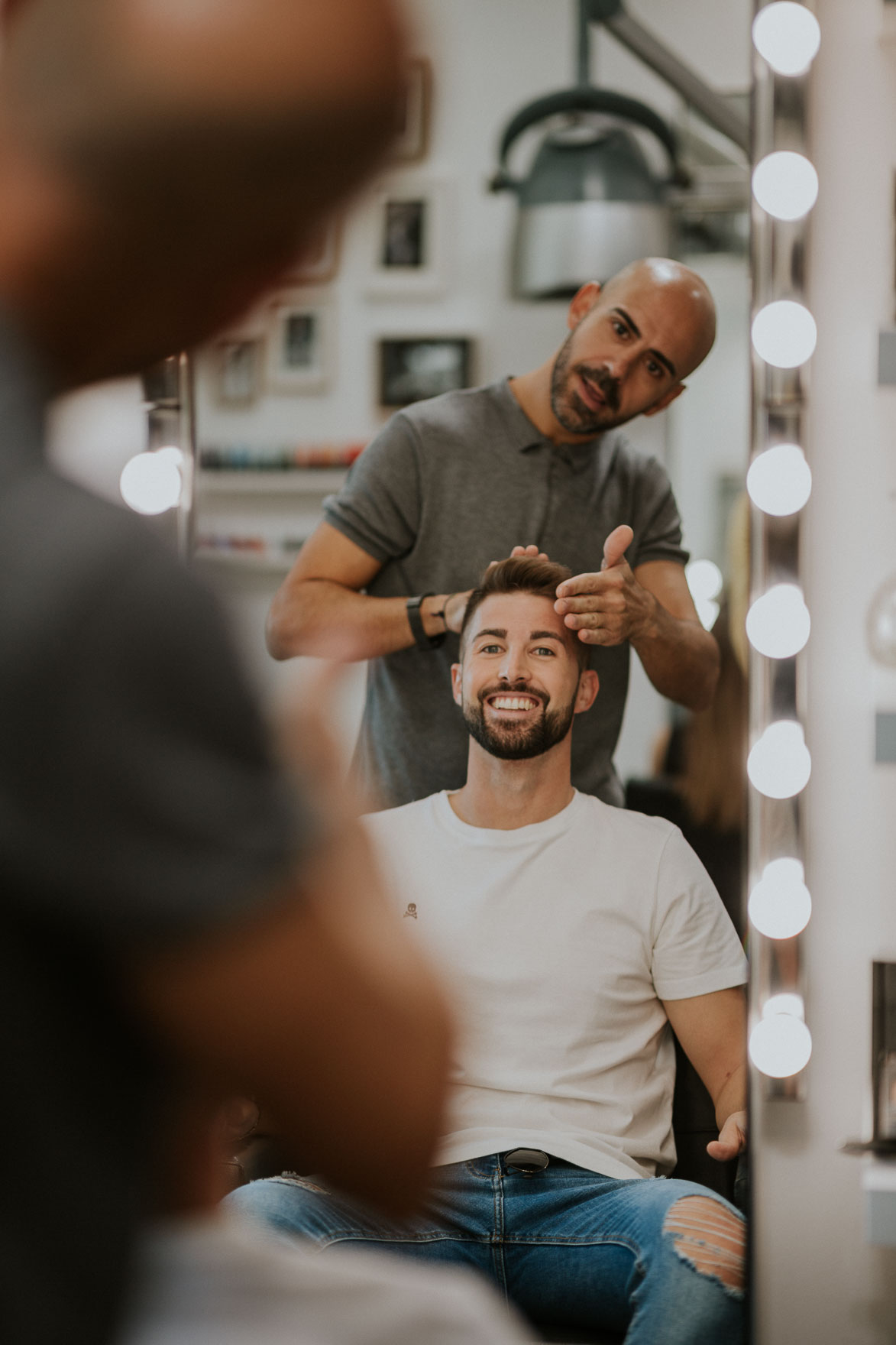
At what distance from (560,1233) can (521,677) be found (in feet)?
1.71

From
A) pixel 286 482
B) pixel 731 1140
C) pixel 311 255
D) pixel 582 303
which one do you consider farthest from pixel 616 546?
pixel 311 255

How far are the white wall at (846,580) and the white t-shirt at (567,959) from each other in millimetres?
122

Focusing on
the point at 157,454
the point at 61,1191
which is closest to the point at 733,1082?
the point at 157,454

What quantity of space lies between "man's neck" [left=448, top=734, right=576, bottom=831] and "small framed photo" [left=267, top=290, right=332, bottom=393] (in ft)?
1.42

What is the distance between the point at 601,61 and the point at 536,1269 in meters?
1.20

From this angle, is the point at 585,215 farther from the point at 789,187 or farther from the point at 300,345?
the point at 300,345

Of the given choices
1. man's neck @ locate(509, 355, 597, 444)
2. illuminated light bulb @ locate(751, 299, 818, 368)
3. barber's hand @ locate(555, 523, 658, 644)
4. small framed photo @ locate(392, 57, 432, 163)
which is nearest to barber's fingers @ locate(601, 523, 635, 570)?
barber's hand @ locate(555, 523, 658, 644)

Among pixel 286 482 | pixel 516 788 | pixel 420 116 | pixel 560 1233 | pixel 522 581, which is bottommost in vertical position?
pixel 560 1233

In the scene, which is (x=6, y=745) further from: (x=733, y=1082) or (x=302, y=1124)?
(x=733, y=1082)

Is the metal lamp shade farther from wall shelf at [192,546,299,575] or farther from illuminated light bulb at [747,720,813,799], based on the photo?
illuminated light bulb at [747,720,813,799]

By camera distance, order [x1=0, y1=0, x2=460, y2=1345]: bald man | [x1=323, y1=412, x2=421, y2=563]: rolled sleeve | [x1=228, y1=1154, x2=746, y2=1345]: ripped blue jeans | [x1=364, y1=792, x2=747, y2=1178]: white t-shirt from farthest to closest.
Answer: [x1=323, y1=412, x2=421, y2=563]: rolled sleeve
[x1=364, y1=792, x2=747, y2=1178]: white t-shirt
[x1=228, y1=1154, x2=746, y2=1345]: ripped blue jeans
[x1=0, y1=0, x2=460, y2=1345]: bald man

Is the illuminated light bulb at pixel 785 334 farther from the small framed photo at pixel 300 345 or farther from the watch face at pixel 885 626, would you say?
the small framed photo at pixel 300 345

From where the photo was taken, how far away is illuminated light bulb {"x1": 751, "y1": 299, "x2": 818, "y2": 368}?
4.08 ft

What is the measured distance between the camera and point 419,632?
131 centimetres
